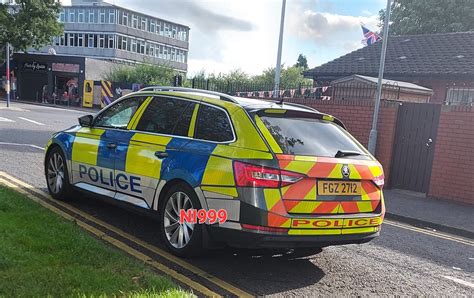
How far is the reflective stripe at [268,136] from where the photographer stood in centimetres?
429

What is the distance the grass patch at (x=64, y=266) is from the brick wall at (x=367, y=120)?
297 inches

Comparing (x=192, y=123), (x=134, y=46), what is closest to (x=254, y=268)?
(x=192, y=123)

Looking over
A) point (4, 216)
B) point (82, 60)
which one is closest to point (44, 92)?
point (82, 60)

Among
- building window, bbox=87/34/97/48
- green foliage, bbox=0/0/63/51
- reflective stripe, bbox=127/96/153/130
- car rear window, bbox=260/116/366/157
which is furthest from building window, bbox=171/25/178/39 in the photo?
car rear window, bbox=260/116/366/157

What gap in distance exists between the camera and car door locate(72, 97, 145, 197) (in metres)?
5.60

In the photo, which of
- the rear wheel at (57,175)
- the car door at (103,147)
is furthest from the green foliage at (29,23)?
the car door at (103,147)

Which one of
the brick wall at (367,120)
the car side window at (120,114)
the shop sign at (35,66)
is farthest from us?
the shop sign at (35,66)

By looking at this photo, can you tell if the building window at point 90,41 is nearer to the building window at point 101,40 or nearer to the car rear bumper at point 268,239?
the building window at point 101,40

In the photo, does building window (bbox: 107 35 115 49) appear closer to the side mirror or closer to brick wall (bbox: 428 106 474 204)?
brick wall (bbox: 428 106 474 204)

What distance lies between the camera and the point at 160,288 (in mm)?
3771

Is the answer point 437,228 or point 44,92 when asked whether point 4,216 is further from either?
point 44,92

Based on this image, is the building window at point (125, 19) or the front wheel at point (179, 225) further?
the building window at point (125, 19)

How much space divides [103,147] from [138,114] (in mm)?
615

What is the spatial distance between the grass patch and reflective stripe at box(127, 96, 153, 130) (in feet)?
4.33
